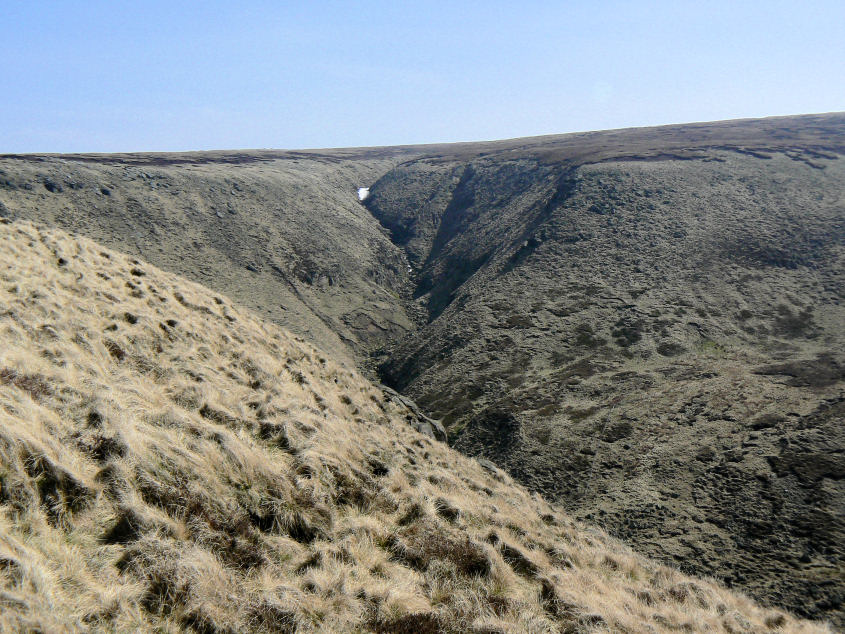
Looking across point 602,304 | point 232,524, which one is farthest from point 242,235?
point 232,524

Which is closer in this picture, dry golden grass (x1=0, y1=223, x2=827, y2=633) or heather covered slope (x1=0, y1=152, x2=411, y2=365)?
dry golden grass (x1=0, y1=223, x2=827, y2=633)

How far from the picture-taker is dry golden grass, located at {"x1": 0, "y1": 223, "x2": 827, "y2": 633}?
5938mm

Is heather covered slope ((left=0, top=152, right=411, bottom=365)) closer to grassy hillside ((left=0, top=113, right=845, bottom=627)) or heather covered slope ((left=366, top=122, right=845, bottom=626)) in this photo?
grassy hillside ((left=0, top=113, right=845, bottom=627))

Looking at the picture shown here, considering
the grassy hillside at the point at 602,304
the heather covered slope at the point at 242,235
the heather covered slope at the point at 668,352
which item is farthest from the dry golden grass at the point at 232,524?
the heather covered slope at the point at 242,235

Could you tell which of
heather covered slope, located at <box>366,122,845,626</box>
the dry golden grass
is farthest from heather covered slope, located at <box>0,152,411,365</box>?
the dry golden grass

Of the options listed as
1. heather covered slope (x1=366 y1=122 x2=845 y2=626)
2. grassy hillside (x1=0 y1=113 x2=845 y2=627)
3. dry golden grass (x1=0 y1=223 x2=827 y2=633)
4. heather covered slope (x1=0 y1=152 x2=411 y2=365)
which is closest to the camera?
dry golden grass (x1=0 y1=223 x2=827 y2=633)

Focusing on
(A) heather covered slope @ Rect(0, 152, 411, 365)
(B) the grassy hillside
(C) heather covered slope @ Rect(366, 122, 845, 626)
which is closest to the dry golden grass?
(C) heather covered slope @ Rect(366, 122, 845, 626)

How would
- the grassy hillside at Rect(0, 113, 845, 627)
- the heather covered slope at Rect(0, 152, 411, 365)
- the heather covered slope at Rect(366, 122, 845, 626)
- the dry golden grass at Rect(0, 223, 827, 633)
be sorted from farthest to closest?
the heather covered slope at Rect(0, 152, 411, 365)
the grassy hillside at Rect(0, 113, 845, 627)
the heather covered slope at Rect(366, 122, 845, 626)
the dry golden grass at Rect(0, 223, 827, 633)

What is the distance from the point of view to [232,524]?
24.7ft

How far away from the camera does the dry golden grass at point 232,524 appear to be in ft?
19.5

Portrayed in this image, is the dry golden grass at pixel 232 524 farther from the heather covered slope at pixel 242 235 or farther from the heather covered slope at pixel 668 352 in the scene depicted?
the heather covered slope at pixel 242 235

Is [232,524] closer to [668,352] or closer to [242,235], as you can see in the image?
[668,352]

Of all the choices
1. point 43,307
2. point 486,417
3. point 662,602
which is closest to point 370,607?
point 662,602

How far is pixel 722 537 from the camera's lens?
16922mm
